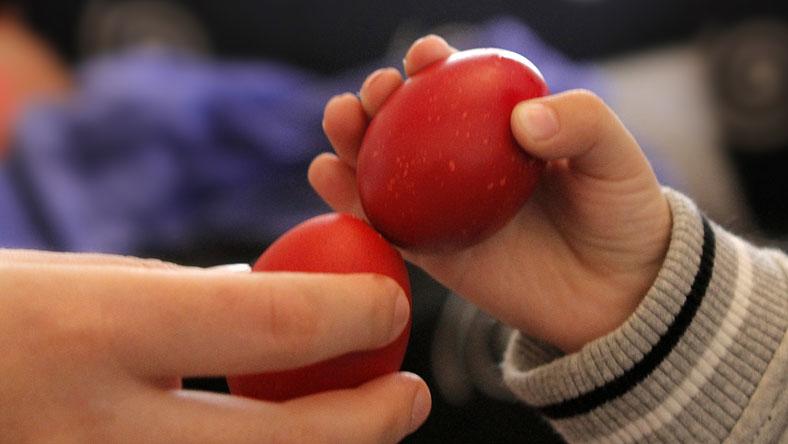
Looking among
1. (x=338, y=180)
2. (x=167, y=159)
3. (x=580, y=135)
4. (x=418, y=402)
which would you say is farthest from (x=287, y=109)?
(x=418, y=402)

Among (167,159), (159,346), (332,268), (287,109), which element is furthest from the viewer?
(287,109)

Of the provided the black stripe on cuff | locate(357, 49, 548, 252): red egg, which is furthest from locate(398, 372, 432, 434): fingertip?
the black stripe on cuff

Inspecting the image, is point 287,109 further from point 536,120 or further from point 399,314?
point 399,314

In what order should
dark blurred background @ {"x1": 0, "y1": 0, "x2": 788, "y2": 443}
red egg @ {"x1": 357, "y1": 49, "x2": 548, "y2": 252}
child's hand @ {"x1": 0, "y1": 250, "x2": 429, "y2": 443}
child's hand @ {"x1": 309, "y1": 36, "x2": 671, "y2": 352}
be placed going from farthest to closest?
dark blurred background @ {"x1": 0, "y1": 0, "x2": 788, "y2": 443} < child's hand @ {"x1": 309, "y1": 36, "x2": 671, "y2": 352} < red egg @ {"x1": 357, "y1": 49, "x2": 548, "y2": 252} < child's hand @ {"x1": 0, "y1": 250, "x2": 429, "y2": 443}

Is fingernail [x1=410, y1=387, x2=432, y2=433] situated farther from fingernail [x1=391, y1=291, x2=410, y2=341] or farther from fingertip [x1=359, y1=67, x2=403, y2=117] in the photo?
fingertip [x1=359, y1=67, x2=403, y2=117]

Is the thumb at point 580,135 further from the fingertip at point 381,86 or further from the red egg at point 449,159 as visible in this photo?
the fingertip at point 381,86

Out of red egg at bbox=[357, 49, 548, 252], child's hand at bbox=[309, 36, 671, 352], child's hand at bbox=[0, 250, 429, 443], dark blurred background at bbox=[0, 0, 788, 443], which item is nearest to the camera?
child's hand at bbox=[0, 250, 429, 443]
